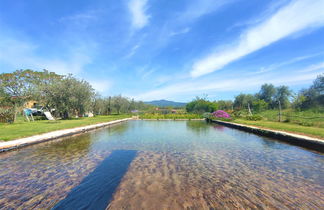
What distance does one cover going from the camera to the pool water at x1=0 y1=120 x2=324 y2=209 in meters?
2.46

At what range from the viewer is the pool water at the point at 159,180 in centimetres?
246

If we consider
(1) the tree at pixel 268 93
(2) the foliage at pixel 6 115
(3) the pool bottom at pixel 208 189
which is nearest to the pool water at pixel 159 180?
(3) the pool bottom at pixel 208 189

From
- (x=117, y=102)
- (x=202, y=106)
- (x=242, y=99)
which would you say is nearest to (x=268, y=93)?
(x=242, y=99)

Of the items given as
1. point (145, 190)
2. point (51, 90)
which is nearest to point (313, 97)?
point (145, 190)

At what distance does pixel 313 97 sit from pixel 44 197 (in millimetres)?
26043

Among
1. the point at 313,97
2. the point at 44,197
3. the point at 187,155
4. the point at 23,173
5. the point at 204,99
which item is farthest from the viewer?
the point at 204,99

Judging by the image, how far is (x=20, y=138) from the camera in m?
6.26

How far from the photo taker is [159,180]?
3.26m

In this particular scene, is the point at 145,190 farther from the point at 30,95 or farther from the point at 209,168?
the point at 30,95

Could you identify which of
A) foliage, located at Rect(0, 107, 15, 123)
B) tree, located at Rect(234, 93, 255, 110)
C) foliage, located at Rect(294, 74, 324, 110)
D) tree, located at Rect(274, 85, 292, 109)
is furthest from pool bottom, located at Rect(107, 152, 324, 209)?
tree, located at Rect(234, 93, 255, 110)

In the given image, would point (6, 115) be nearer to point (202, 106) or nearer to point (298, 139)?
point (298, 139)

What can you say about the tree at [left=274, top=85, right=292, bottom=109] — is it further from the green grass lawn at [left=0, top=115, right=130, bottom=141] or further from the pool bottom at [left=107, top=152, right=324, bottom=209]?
the green grass lawn at [left=0, top=115, right=130, bottom=141]

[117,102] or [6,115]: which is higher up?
[117,102]

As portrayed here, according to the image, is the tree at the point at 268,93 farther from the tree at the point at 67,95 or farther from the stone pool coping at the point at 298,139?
the tree at the point at 67,95
